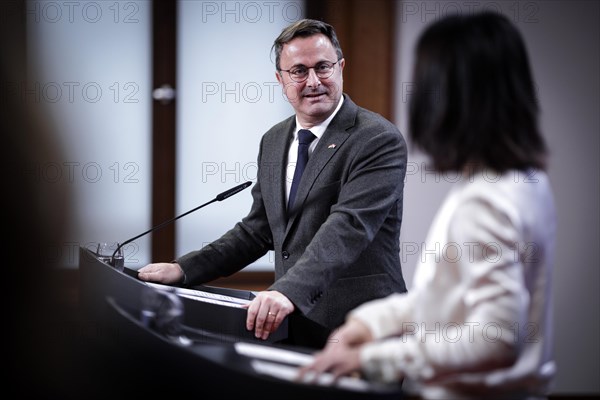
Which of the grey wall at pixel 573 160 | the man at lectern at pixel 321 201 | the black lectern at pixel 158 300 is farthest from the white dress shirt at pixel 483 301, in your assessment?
the grey wall at pixel 573 160

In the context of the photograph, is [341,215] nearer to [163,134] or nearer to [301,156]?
[301,156]

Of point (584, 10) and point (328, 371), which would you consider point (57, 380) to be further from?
point (584, 10)

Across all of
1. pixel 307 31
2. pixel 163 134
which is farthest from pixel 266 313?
pixel 163 134

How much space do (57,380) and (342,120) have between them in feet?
4.54

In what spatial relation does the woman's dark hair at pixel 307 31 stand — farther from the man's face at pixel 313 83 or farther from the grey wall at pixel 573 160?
the grey wall at pixel 573 160

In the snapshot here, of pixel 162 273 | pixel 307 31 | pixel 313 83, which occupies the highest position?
pixel 307 31

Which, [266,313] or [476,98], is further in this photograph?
[266,313]

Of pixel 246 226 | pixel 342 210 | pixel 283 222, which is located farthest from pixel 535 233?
pixel 246 226

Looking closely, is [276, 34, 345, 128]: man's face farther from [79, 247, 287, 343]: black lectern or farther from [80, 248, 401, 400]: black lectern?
[80, 248, 401, 400]: black lectern

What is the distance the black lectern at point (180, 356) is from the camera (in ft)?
3.42

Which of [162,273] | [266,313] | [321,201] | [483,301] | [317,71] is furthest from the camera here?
[317,71]

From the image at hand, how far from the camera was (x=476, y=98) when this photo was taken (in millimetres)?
1010

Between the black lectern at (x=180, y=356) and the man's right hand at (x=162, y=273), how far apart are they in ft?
1.08

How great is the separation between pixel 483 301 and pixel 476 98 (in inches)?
9.9
